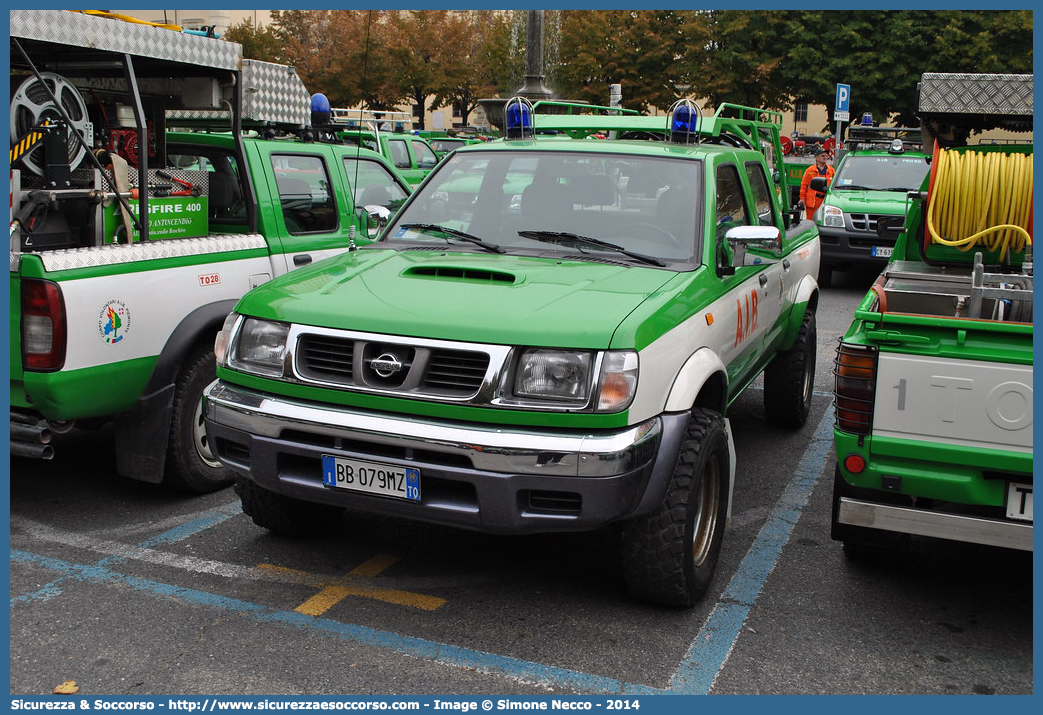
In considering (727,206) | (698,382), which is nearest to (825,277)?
(727,206)

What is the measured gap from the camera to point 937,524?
3.78 m

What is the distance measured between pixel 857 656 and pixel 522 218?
248 cm

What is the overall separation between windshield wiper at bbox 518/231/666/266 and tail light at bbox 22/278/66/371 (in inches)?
83.2

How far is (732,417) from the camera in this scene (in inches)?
291

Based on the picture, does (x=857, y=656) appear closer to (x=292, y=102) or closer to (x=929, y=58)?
(x=292, y=102)

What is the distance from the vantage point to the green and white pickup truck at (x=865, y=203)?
13.4m

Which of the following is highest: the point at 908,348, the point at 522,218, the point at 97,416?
the point at 522,218

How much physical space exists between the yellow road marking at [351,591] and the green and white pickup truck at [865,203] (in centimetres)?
956

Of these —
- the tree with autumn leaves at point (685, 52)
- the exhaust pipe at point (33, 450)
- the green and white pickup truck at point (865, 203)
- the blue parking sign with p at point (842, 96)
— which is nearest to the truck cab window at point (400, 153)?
the green and white pickup truck at point (865, 203)

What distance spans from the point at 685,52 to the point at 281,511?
39.6 meters

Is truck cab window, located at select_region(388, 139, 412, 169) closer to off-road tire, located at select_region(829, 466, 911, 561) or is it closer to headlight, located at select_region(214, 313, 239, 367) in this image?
headlight, located at select_region(214, 313, 239, 367)

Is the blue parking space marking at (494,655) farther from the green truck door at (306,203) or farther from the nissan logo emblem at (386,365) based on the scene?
the green truck door at (306,203)

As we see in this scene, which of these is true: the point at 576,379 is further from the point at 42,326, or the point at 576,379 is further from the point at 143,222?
the point at 143,222

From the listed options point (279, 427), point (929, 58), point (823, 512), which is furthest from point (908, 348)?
point (929, 58)
